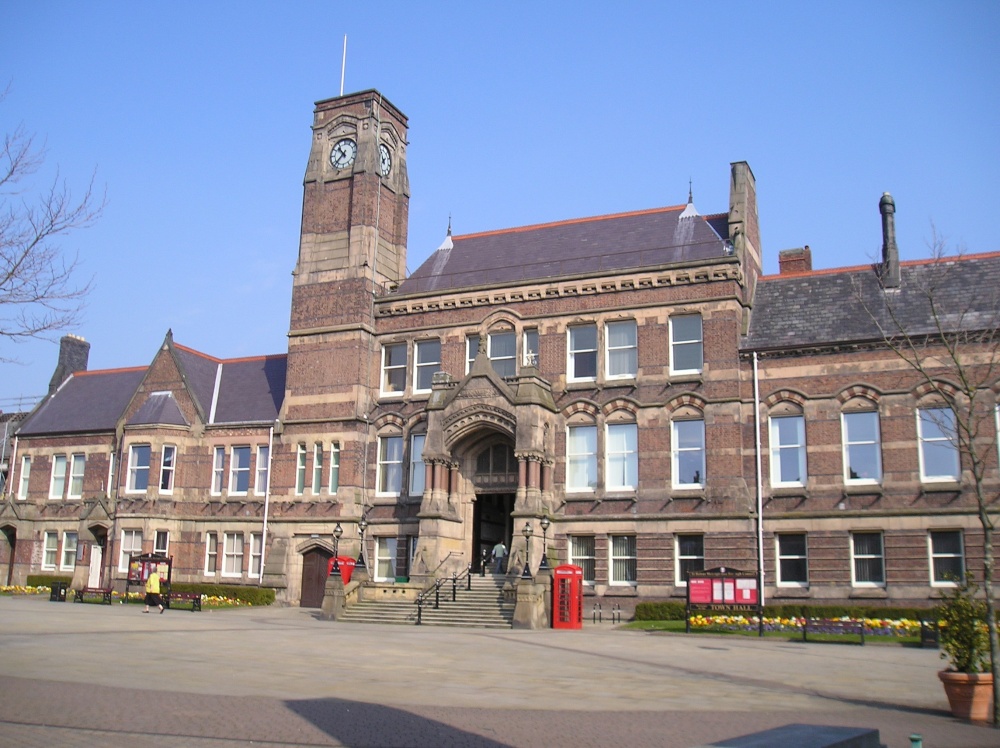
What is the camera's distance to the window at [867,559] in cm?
3031

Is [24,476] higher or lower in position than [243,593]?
higher

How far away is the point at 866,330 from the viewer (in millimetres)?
32062

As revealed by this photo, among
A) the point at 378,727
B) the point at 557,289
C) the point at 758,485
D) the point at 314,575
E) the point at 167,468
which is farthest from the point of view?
the point at 167,468

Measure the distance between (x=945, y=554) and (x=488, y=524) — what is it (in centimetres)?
1655

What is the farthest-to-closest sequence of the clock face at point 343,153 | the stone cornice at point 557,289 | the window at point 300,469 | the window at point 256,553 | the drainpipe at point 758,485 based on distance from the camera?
1. the clock face at point 343,153
2. the window at point 256,553
3. the window at point 300,469
4. the stone cornice at point 557,289
5. the drainpipe at point 758,485

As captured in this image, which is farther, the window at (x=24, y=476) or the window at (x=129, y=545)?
the window at (x=24, y=476)

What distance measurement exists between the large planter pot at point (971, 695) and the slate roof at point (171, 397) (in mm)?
31617

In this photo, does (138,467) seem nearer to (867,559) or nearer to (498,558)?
(498,558)

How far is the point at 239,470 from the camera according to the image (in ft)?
134

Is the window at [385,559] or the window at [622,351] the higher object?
the window at [622,351]

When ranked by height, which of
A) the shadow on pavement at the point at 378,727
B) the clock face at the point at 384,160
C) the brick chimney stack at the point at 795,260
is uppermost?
the clock face at the point at 384,160

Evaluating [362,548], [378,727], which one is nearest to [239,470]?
[362,548]

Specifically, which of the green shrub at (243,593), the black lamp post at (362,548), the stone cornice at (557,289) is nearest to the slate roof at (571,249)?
the stone cornice at (557,289)

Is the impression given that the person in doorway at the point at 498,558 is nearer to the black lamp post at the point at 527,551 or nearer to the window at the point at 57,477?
the black lamp post at the point at 527,551
